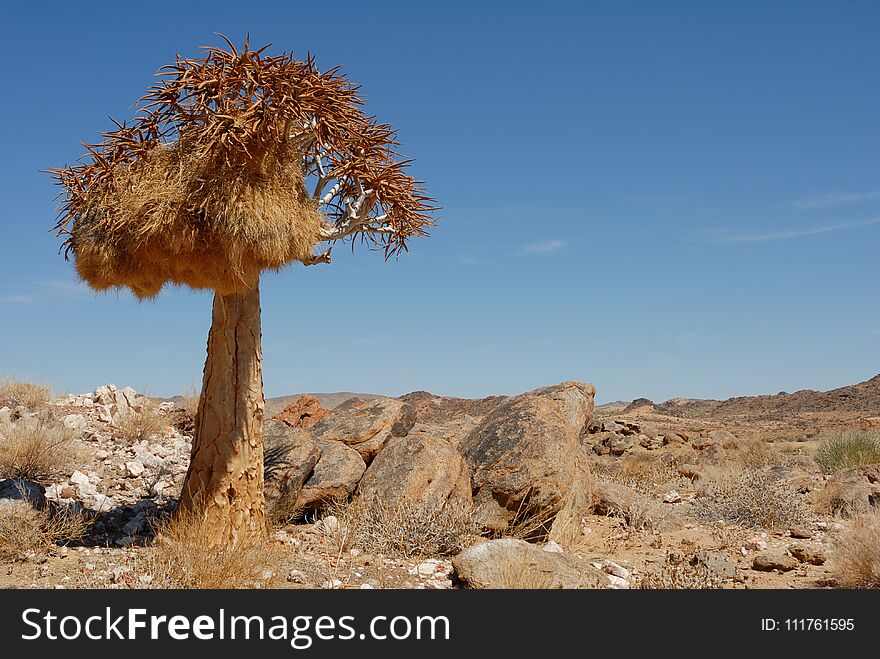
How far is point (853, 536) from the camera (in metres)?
7.61

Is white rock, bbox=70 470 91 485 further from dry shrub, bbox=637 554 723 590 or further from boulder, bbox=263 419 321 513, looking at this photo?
dry shrub, bbox=637 554 723 590

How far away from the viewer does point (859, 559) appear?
742 cm

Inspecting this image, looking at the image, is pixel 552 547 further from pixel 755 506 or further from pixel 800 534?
pixel 755 506

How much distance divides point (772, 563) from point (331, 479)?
549 cm

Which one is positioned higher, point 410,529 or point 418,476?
point 418,476

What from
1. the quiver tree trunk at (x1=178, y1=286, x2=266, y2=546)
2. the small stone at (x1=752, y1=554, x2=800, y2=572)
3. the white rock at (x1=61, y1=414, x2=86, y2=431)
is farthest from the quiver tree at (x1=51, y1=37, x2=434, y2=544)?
the white rock at (x1=61, y1=414, x2=86, y2=431)

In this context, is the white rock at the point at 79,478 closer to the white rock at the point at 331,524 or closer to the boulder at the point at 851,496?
the white rock at the point at 331,524

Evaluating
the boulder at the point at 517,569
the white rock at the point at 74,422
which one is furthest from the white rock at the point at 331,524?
the white rock at the point at 74,422

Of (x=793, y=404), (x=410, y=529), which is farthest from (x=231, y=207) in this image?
(x=793, y=404)

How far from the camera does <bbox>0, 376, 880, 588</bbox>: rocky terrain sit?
7.30 meters

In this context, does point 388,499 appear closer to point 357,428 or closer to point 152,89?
point 357,428

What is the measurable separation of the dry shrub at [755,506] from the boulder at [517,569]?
495cm

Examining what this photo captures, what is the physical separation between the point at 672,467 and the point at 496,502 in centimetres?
986
